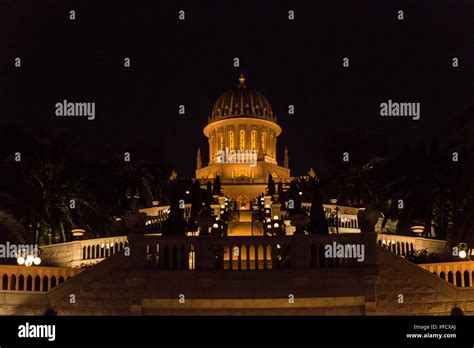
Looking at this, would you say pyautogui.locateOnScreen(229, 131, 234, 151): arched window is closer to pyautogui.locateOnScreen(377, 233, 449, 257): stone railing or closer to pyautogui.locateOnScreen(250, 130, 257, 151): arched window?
pyautogui.locateOnScreen(250, 130, 257, 151): arched window

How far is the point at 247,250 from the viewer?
18531 millimetres

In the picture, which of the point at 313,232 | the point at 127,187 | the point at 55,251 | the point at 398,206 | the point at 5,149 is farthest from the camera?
the point at 127,187

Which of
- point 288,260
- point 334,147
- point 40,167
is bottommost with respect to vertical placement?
point 288,260

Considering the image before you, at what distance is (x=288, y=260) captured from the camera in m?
18.8

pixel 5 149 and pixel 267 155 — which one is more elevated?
pixel 267 155

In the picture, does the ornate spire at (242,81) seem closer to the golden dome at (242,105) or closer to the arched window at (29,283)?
the golden dome at (242,105)

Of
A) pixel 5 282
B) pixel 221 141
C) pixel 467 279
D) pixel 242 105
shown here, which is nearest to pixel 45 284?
pixel 5 282

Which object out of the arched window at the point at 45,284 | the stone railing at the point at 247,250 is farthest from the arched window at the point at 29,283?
the stone railing at the point at 247,250

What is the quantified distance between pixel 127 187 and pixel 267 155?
46.6 m

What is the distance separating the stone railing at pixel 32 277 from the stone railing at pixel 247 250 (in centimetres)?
372

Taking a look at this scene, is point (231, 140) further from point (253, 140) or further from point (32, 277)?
point (32, 277)

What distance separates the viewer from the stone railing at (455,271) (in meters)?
20.6
